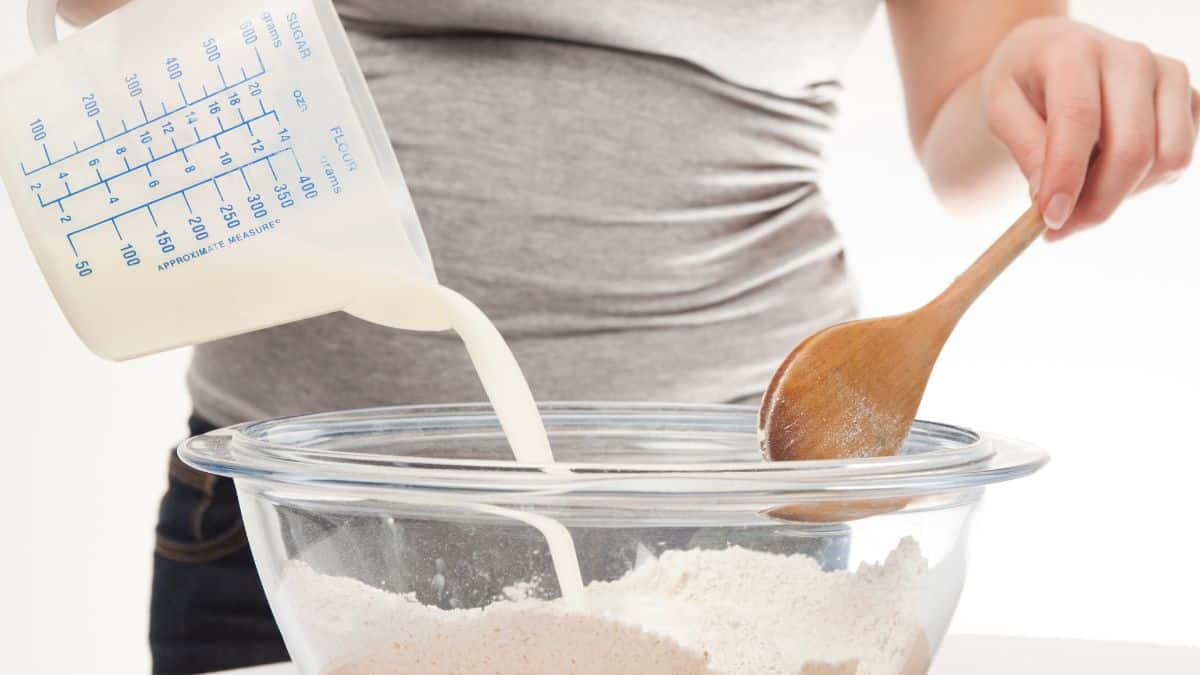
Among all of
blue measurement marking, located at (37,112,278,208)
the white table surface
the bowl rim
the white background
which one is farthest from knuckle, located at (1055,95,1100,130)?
the white background

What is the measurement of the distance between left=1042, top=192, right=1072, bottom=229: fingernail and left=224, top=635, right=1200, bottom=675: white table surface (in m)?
0.23

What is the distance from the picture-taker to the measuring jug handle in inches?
21.3

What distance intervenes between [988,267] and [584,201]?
1.22 feet

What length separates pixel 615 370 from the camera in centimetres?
97

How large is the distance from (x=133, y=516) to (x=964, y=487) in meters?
2.24

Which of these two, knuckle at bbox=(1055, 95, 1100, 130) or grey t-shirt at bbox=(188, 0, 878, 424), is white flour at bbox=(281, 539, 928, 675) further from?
grey t-shirt at bbox=(188, 0, 878, 424)

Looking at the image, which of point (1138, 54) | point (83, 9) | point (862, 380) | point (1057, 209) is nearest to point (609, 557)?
point (862, 380)

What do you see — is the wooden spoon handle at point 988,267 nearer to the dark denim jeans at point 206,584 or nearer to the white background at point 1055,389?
the dark denim jeans at point 206,584

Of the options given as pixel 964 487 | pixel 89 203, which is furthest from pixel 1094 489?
pixel 89 203

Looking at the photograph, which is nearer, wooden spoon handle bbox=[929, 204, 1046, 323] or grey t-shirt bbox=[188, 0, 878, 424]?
wooden spoon handle bbox=[929, 204, 1046, 323]

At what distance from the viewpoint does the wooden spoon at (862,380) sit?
2.02 feet

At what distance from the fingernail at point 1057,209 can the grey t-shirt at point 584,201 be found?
358mm

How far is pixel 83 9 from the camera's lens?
0.83 meters

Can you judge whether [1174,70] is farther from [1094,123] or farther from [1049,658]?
[1049,658]
